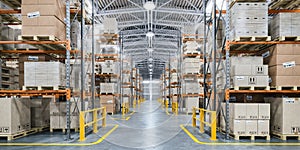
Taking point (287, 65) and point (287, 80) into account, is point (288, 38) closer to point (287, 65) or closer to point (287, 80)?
point (287, 65)

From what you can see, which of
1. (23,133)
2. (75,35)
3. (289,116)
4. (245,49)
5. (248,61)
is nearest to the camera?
(289,116)

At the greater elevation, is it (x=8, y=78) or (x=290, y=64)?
(x=290, y=64)

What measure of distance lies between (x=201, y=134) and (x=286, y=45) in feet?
11.1

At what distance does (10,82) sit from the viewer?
29.2ft

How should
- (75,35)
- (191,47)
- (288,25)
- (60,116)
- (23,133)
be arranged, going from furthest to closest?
1. (191,47)
2. (75,35)
3. (60,116)
4. (23,133)
5. (288,25)

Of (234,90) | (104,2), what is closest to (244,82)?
(234,90)

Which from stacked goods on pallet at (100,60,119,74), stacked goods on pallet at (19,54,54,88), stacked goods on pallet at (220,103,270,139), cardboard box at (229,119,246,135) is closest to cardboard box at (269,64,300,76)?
stacked goods on pallet at (220,103,270,139)

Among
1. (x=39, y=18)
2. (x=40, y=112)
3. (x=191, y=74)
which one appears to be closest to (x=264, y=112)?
(x=39, y=18)

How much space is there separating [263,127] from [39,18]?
20.7 ft

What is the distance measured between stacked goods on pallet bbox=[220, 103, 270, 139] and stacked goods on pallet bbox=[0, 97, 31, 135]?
18.9 ft

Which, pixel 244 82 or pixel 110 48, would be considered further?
pixel 110 48

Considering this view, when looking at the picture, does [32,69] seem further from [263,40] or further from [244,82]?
[263,40]

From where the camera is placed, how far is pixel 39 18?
20.6 ft

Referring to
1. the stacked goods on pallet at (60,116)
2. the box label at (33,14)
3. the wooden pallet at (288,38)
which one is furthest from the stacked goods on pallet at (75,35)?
the wooden pallet at (288,38)
